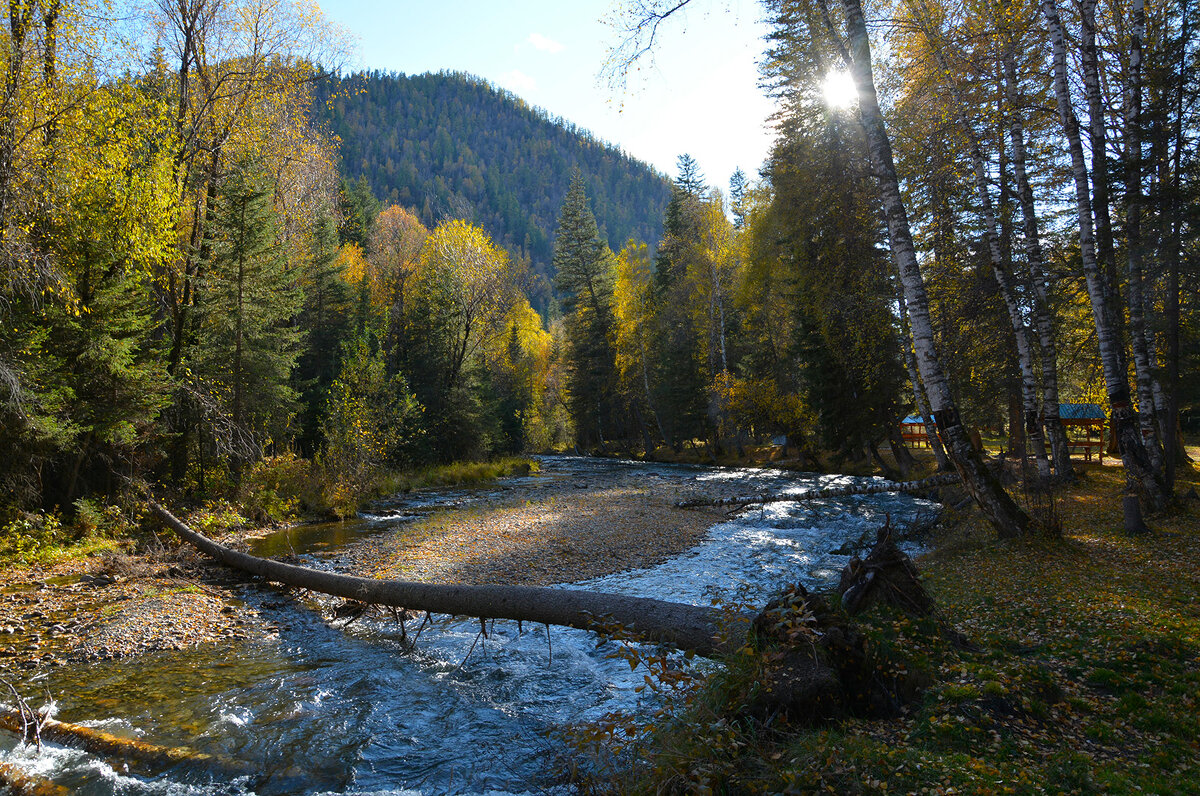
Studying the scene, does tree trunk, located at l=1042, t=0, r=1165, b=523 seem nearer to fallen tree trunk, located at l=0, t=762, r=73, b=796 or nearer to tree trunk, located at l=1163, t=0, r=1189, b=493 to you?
tree trunk, located at l=1163, t=0, r=1189, b=493

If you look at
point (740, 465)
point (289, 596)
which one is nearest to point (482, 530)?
point (289, 596)

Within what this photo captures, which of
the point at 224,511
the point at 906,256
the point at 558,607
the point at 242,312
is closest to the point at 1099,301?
the point at 906,256

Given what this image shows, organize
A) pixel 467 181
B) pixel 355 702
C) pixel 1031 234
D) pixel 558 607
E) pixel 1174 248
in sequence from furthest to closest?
pixel 467 181
pixel 1031 234
pixel 1174 248
pixel 558 607
pixel 355 702

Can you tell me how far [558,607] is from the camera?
610 centimetres

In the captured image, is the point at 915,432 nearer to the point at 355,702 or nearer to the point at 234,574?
the point at 234,574

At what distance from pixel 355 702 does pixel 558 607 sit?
227 centimetres

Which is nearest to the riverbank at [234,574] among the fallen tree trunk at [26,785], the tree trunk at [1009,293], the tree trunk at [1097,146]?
the fallen tree trunk at [26,785]

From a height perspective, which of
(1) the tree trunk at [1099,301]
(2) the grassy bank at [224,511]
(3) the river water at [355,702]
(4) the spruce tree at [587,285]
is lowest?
(3) the river water at [355,702]

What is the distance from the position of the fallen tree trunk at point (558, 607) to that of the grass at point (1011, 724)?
934 mm

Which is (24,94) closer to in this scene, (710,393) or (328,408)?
(328,408)

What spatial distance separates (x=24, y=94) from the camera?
9.16 metres

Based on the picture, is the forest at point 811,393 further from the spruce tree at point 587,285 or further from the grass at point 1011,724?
the spruce tree at point 587,285

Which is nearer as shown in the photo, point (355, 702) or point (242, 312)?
point (355, 702)

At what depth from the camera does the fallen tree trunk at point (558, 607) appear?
511 cm
